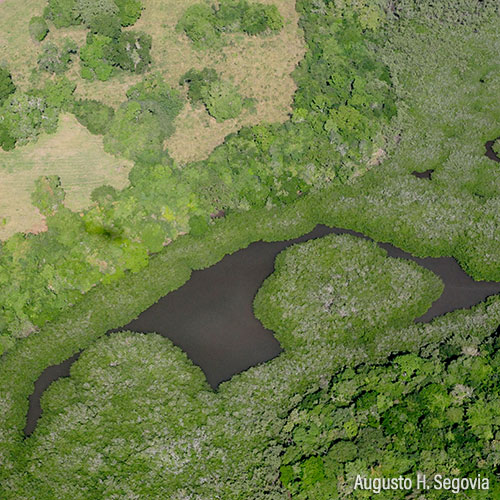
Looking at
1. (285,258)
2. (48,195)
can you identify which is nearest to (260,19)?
(285,258)

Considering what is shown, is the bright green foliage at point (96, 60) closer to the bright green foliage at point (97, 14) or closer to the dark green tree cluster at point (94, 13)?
the bright green foliage at point (97, 14)

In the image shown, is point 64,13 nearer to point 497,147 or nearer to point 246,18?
point 246,18

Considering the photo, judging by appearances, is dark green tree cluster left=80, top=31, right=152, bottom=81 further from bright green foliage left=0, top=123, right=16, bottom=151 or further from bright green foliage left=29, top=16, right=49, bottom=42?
bright green foliage left=0, top=123, right=16, bottom=151

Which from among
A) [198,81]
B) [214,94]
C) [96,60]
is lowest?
[214,94]

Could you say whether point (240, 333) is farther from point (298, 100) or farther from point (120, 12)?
point (120, 12)

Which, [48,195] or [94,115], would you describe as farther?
[94,115]

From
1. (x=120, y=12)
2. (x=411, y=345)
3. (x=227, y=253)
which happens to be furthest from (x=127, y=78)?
(x=411, y=345)

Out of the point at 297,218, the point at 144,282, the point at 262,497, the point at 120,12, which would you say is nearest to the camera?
the point at 262,497
